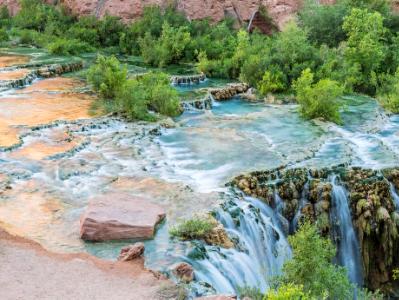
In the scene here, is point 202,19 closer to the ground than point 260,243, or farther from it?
farther from it

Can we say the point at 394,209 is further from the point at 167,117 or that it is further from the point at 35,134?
the point at 35,134

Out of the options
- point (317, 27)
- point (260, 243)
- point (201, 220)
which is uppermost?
point (317, 27)

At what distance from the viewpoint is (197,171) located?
12758 mm

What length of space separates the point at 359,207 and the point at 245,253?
3324 mm

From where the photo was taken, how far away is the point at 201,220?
9727mm

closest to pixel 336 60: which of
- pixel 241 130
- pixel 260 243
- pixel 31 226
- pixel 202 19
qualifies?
pixel 241 130

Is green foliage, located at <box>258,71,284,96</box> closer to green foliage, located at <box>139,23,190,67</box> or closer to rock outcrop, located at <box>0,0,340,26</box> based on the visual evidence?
green foliage, located at <box>139,23,190,67</box>

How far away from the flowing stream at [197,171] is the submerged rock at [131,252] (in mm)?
227

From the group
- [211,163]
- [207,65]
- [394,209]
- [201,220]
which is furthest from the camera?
[207,65]

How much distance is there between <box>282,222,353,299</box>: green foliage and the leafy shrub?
68.3 ft

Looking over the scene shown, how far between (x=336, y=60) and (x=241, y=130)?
7390 mm

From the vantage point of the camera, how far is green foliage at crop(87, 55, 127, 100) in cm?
1848

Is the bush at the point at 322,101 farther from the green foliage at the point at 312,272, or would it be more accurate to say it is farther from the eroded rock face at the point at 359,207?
the green foliage at the point at 312,272

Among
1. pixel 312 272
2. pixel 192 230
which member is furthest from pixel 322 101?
pixel 312 272
